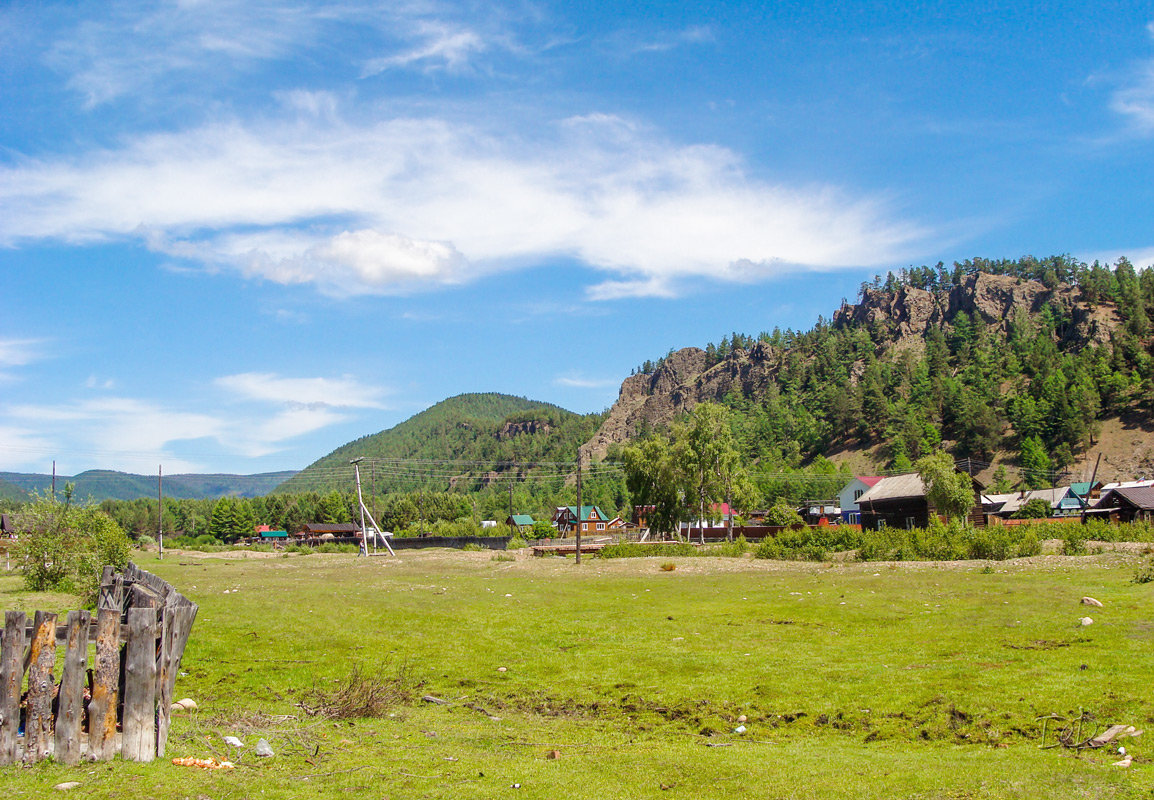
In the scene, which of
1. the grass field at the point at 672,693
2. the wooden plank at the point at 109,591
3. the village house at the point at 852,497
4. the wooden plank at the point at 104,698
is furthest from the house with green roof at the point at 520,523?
the wooden plank at the point at 104,698

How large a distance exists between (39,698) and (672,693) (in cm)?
927

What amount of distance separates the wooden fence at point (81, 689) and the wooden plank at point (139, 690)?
0.03 ft

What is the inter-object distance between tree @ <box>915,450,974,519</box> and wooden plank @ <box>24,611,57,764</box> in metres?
66.8

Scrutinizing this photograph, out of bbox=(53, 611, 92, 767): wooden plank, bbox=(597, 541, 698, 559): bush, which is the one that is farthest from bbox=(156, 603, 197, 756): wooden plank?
bbox=(597, 541, 698, 559): bush

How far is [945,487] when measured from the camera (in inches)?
2569

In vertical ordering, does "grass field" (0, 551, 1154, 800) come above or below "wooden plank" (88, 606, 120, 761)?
below

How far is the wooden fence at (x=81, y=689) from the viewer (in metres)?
8.19

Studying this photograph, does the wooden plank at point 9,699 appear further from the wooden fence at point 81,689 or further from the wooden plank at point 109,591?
the wooden plank at point 109,591

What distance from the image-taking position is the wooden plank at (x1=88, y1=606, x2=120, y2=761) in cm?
834

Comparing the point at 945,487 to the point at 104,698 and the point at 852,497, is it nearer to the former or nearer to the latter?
the point at 852,497

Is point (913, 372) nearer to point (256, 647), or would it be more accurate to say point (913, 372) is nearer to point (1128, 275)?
point (1128, 275)

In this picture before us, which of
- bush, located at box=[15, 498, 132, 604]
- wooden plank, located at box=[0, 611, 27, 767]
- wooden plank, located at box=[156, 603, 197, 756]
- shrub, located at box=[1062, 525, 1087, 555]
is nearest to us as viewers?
wooden plank, located at box=[0, 611, 27, 767]

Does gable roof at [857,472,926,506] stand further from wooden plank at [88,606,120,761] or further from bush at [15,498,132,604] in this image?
wooden plank at [88,606,120,761]

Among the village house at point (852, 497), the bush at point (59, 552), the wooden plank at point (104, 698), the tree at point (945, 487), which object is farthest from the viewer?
the village house at point (852, 497)
